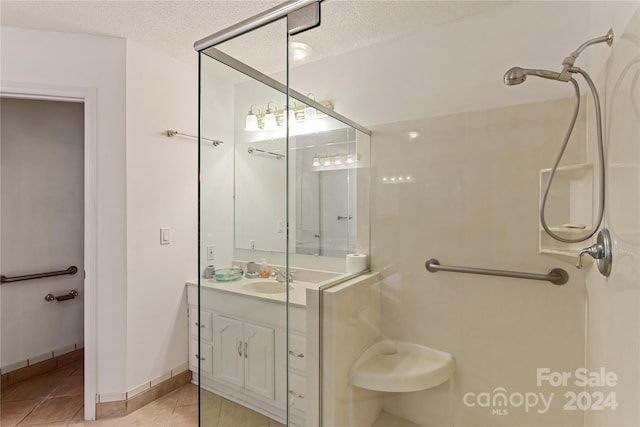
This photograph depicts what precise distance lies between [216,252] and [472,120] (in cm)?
142

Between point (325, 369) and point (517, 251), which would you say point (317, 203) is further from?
point (517, 251)

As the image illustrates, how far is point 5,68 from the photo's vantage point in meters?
1.86

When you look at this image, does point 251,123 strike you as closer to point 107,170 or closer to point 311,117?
point 311,117

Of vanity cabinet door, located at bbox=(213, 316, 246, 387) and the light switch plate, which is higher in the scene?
the light switch plate

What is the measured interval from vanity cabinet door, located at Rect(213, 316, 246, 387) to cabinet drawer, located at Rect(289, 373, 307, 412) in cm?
22

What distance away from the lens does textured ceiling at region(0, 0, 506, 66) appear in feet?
5.45

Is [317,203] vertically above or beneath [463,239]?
above

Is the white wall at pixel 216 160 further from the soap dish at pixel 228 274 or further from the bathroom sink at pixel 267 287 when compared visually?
the bathroom sink at pixel 267 287

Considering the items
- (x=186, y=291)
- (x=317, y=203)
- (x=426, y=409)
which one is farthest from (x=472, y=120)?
(x=186, y=291)

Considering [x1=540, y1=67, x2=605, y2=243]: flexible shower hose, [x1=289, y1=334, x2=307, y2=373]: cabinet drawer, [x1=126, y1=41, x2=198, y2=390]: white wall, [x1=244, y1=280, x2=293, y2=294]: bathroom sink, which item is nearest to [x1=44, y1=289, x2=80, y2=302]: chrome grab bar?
[x1=126, y1=41, x2=198, y2=390]: white wall

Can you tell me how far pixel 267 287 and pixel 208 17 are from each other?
150 centimetres

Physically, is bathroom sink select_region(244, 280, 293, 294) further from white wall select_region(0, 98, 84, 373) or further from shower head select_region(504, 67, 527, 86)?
white wall select_region(0, 98, 84, 373)

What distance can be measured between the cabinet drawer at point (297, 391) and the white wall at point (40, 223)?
2255mm

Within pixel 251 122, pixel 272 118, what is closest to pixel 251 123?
pixel 251 122
